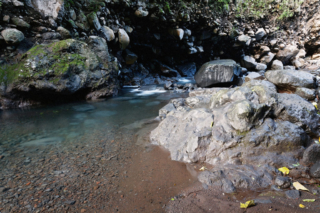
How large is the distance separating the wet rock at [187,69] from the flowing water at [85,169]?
1237 centimetres

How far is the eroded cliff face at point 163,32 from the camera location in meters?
6.92

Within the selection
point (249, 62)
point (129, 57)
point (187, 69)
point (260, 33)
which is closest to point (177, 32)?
point (129, 57)

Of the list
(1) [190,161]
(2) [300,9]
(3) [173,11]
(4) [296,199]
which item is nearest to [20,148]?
(1) [190,161]

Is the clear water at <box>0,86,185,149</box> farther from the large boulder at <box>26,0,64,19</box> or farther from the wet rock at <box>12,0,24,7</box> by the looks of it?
the wet rock at <box>12,0,24,7</box>

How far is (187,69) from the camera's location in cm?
1650

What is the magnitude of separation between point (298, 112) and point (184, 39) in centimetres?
1190

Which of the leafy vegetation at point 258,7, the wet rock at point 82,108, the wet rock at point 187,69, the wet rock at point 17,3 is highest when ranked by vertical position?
the leafy vegetation at point 258,7

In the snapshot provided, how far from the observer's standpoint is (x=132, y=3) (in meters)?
9.76

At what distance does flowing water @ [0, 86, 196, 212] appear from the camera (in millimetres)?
1855

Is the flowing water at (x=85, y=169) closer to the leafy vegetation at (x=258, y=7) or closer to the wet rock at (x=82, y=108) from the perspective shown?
the wet rock at (x=82, y=108)

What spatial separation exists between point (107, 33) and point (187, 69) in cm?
901

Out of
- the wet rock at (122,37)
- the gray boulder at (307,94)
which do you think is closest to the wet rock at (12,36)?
the wet rock at (122,37)

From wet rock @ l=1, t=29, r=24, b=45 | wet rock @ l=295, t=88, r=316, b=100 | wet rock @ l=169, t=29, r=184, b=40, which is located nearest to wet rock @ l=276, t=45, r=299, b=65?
wet rock @ l=169, t=29, r=184, b=40

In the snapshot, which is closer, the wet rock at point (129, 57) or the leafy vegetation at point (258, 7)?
the wet rock at point (129, 57)
